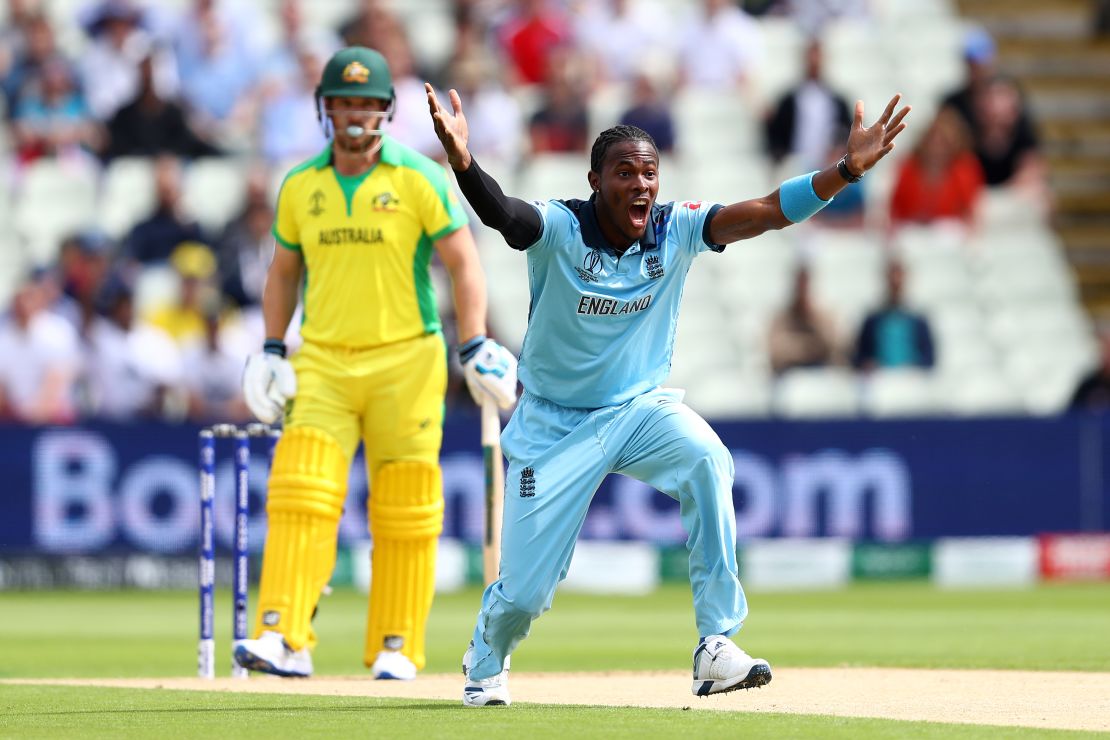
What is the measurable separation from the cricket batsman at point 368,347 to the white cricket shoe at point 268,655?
0.45ft

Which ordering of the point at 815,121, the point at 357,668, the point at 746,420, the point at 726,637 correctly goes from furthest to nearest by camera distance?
the point at 815,121 < the point at 746,420 < the point at 357,668 < the point at 726,637

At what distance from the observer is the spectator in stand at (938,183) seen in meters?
17.2

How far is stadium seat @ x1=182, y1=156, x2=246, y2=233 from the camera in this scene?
16.7 m

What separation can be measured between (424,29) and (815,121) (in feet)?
11.5

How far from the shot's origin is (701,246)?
7266 mm

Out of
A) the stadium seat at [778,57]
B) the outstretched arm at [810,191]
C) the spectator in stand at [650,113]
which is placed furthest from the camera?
the stadium seat at [778,57]

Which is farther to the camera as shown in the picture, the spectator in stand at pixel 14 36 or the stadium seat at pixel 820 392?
the spectator in stand at pixel 14 36

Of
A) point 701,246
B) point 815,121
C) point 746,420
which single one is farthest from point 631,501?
point 701,246

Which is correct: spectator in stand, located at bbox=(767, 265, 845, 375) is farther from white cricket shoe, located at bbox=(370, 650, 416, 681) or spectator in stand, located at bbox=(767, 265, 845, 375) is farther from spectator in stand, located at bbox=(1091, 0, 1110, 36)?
white cricket shoe, located at bbox=(370, 650, 416, 681)

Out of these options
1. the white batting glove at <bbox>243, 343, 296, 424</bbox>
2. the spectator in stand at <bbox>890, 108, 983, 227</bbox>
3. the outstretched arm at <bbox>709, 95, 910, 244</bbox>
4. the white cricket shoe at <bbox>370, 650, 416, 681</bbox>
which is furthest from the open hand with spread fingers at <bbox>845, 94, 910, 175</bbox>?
the spectator in stand at <bbox>890, 108, 983, 227</bbox>

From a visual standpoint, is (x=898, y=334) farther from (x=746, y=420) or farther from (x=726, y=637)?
(x=726, y=637)

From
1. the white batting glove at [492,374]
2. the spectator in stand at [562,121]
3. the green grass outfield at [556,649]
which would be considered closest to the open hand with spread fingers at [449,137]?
the white batting glove at [492,374]

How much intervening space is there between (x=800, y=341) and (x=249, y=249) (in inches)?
160

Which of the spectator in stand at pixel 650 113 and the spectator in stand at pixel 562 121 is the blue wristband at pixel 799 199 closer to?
the spectator in stand at pixel 650 113
